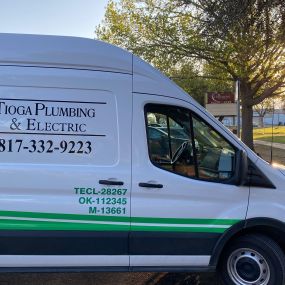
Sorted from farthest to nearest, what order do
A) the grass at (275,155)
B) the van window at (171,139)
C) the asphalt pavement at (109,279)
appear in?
the grass at (275,155)
the asphalt pavement at (109,279)
the van window at (171,139)

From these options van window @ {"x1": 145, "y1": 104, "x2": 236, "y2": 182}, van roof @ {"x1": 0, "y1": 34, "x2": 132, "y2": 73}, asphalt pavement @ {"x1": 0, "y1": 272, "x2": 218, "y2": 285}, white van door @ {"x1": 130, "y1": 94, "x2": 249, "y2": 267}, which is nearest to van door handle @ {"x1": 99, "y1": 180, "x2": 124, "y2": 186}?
white van door @ {"x1": 130, "y1": 94, "x2": 249, "y2": 267}

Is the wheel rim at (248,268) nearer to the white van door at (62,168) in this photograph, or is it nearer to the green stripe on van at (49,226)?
the white van door at (62,168)

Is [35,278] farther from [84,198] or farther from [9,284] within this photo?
[84,198]

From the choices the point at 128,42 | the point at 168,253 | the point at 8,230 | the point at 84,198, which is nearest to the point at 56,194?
the point at 84,198

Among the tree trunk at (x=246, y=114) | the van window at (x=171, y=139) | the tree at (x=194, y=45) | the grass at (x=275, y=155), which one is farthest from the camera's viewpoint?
the tree trunk at (x=246, y=114)

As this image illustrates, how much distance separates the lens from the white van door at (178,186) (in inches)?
173

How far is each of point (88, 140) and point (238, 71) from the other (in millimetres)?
16498

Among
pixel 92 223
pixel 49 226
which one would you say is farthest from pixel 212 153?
pixel 49 226

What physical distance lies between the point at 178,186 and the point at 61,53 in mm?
1656

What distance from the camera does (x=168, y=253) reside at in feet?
14.6

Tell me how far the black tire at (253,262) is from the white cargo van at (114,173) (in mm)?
14

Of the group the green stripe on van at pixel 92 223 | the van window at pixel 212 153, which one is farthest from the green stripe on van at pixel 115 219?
the van window at pixel 212 153

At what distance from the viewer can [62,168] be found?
14.0 ft

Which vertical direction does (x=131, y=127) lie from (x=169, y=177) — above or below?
above
